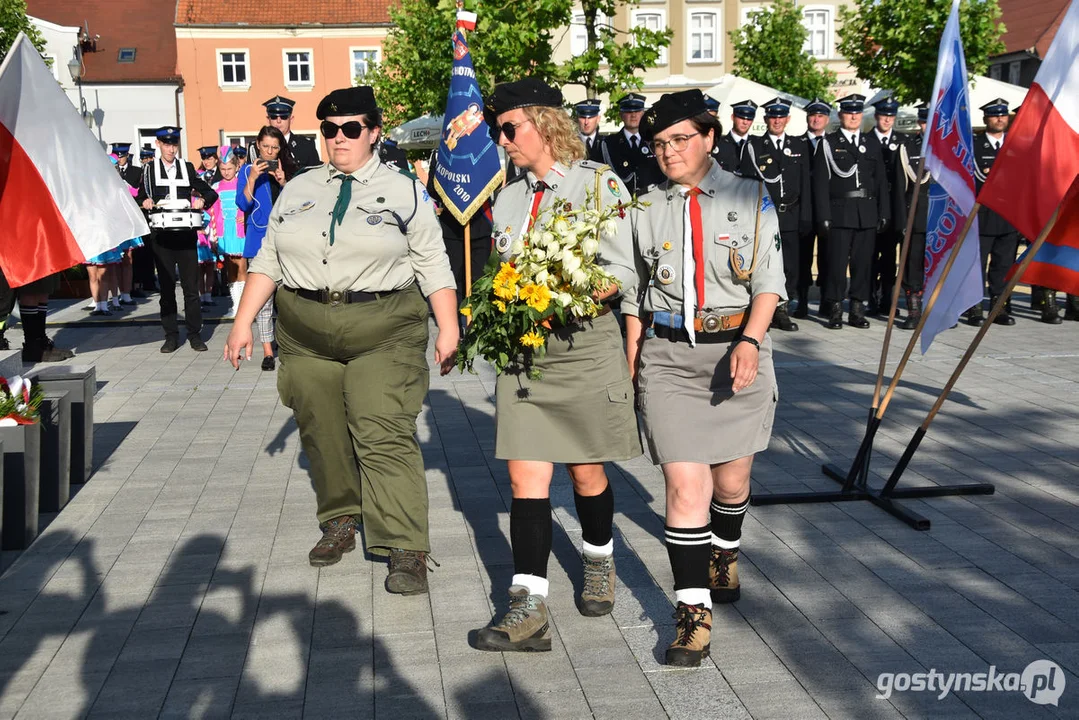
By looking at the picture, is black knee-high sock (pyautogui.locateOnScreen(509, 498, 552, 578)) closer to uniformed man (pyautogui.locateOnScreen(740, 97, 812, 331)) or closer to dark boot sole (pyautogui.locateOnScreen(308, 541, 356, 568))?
dark boot sole (pyautogui.locateOnScreen(308, 541, 356, 568))

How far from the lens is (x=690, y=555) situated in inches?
173

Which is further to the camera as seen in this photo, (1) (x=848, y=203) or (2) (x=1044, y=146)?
(1) (x=848, y=203)

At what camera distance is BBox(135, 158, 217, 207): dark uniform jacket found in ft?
37.6

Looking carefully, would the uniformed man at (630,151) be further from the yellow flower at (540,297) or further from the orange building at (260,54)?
the orange building at (260,54)

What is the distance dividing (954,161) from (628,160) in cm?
680

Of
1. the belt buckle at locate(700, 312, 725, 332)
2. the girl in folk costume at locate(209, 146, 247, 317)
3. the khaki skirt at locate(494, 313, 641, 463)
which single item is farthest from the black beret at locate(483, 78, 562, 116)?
the girl in folk costume at locate(209, 146, 247, 317)

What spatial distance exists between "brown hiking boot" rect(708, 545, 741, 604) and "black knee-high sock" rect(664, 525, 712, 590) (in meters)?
0.50

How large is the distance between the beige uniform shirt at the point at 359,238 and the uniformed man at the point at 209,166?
10817 millimetres

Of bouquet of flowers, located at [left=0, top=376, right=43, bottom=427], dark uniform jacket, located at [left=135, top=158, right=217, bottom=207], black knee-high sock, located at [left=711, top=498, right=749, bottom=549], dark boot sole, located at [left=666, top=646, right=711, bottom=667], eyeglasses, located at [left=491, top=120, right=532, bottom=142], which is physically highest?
eyeglasses, located at [left=491, top=120, right=532, bottom=142]

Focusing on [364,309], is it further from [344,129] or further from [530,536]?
[530,536]

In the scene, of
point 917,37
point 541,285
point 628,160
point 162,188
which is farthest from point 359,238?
point 917,37

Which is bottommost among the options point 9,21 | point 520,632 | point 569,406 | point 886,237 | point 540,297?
point 520,632

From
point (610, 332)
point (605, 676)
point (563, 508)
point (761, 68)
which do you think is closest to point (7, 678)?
point (605, 676)

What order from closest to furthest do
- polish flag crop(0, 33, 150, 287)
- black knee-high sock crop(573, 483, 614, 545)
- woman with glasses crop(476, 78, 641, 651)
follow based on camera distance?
woman with glasses crop(476, 78, 641, 651) → black knee-high sock crop(573, 483, 614, 545) → polish flag crop(0, 33, 150, 287)
